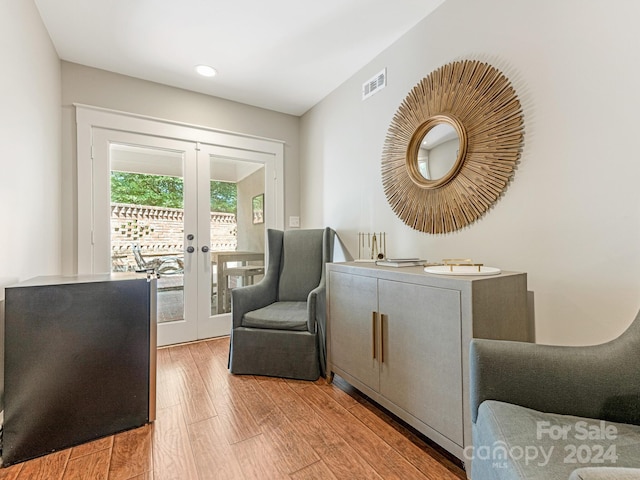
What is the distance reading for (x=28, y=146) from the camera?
6.09 ft

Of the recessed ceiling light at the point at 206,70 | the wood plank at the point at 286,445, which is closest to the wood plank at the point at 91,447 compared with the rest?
the wood plank at the point at 286,445

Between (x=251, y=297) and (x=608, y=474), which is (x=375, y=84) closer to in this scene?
(x=251, y=297)

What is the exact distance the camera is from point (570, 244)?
1.39 metres

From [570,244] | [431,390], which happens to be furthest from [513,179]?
[431,390]

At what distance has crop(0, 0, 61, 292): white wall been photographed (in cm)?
156

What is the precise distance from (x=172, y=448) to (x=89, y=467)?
1.09 ft

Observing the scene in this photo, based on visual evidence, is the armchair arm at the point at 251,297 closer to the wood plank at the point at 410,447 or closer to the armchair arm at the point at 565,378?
the wood plank at the point at 410,447

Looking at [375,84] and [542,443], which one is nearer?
[542,443]

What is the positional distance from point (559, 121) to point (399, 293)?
1.10 meters

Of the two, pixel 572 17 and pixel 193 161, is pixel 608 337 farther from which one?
pixel 193 161

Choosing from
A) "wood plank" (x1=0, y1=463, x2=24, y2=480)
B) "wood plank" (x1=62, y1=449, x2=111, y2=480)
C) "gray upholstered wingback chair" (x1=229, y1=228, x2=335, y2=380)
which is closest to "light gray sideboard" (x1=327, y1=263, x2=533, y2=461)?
"gray upholstered wingback chair" (x1=229, y1=228, x2=335, y2=380)

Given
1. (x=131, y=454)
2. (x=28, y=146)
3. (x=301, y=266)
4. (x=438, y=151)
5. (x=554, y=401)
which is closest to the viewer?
(x=554, y=401)

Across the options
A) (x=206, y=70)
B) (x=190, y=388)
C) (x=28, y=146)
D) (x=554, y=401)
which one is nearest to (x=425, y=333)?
(x=554, y=401)

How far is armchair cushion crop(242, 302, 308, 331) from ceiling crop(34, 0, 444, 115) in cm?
206
